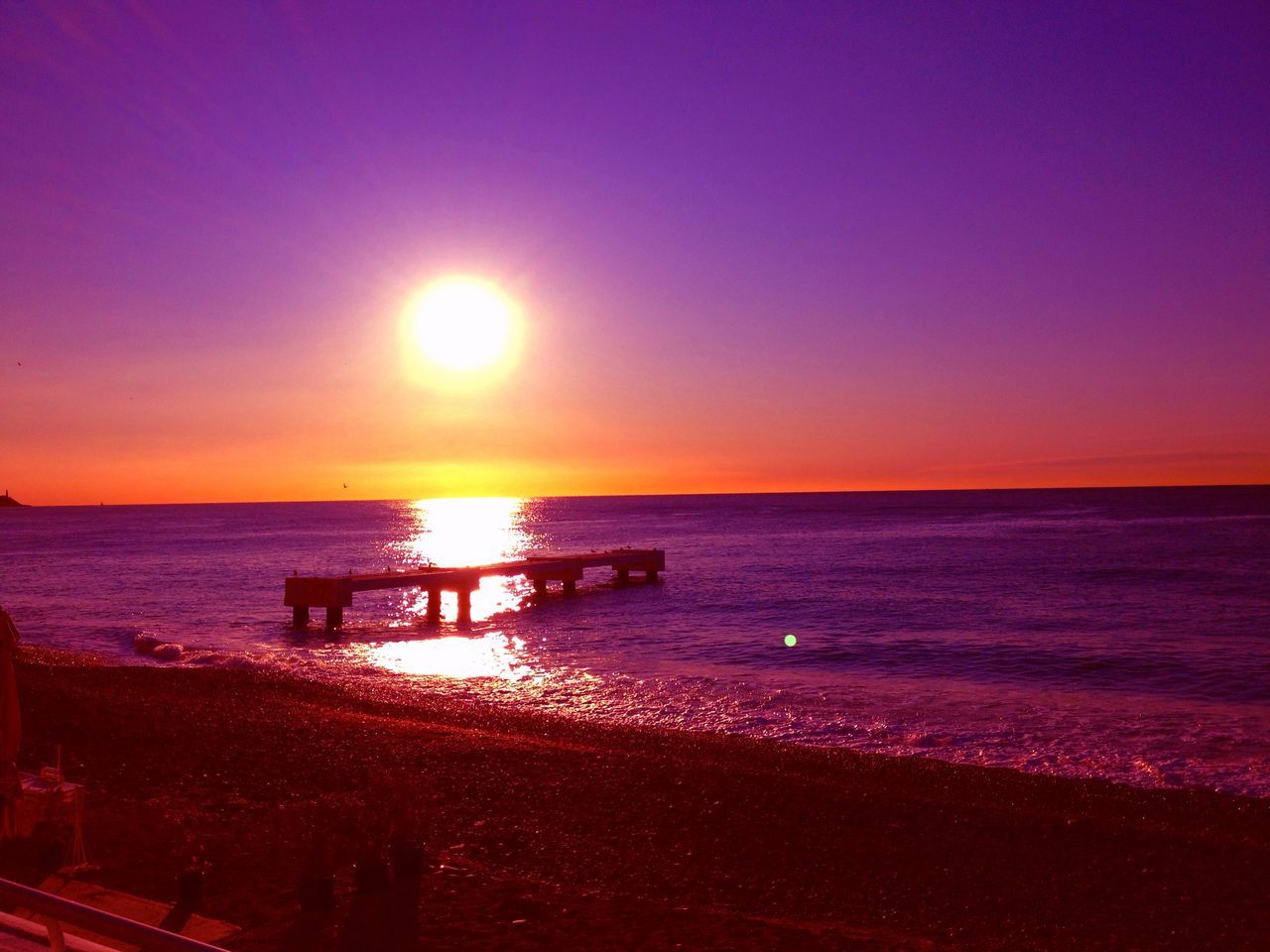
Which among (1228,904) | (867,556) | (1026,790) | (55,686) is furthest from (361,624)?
(867,556)

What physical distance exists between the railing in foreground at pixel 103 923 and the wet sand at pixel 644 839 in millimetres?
3590

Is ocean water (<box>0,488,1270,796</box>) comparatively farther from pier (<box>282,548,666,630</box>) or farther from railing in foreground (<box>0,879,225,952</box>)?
railing in foreground (<box>0,879,225,952</box>)

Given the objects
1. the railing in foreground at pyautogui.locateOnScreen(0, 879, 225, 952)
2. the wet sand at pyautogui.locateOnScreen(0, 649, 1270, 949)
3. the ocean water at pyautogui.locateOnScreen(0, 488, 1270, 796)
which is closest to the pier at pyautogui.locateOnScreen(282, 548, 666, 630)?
the ocean water at pyautogui.locateOnScreen(0, 488, 1270, 796)

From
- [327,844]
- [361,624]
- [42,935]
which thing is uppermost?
[42,935]

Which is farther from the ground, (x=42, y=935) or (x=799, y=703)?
(x=42, y=935)

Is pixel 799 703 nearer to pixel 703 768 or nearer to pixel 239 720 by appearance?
pixel 703 768

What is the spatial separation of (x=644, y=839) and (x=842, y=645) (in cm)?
1824

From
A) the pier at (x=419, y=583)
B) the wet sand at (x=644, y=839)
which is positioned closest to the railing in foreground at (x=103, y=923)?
the wet sand at (x=644, y=839)

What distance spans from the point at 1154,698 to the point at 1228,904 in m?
12.4

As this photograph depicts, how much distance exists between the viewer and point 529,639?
29188mm

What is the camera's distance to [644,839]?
364 inches

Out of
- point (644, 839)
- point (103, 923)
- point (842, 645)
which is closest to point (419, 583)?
point (842, 645)

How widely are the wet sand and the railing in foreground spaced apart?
3.59m

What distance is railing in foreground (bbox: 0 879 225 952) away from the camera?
2.59m
